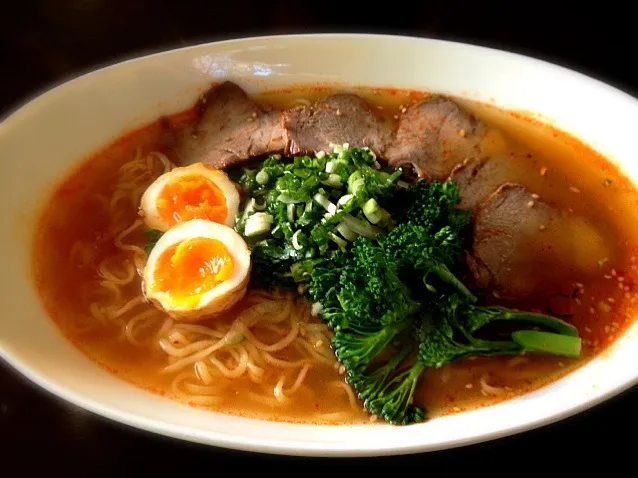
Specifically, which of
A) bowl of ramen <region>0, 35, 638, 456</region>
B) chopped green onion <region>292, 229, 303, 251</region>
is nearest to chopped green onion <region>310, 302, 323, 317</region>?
bowl of ramen <region>0, 35, 638, 456</region>

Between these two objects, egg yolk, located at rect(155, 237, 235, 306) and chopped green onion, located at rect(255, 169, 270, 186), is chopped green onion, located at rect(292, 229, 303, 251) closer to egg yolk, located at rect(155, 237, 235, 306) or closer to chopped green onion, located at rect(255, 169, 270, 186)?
egg yolk, located at rect(155, 237, 235, 306)

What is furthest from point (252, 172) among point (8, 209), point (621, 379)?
point (621, 379)

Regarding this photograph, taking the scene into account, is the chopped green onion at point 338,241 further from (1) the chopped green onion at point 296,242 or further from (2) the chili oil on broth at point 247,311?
(2) the chili oil on broth at point 247,311

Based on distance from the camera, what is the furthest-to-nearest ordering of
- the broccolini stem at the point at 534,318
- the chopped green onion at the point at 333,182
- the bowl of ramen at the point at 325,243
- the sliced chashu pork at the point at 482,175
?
1. the sliced chashu pork at the point at 482,175
2. the chopped green onion at the point at 333,182
3. the broccolini stem at the point at 534,318
4. the bowl of ramen at the point at 325,243

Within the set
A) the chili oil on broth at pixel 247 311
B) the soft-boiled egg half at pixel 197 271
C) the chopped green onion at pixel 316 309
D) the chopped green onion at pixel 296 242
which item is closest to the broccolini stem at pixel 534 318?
the chili oil on broth at pixel 247 311

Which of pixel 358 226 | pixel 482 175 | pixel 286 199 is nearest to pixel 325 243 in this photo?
pixel 358 226
